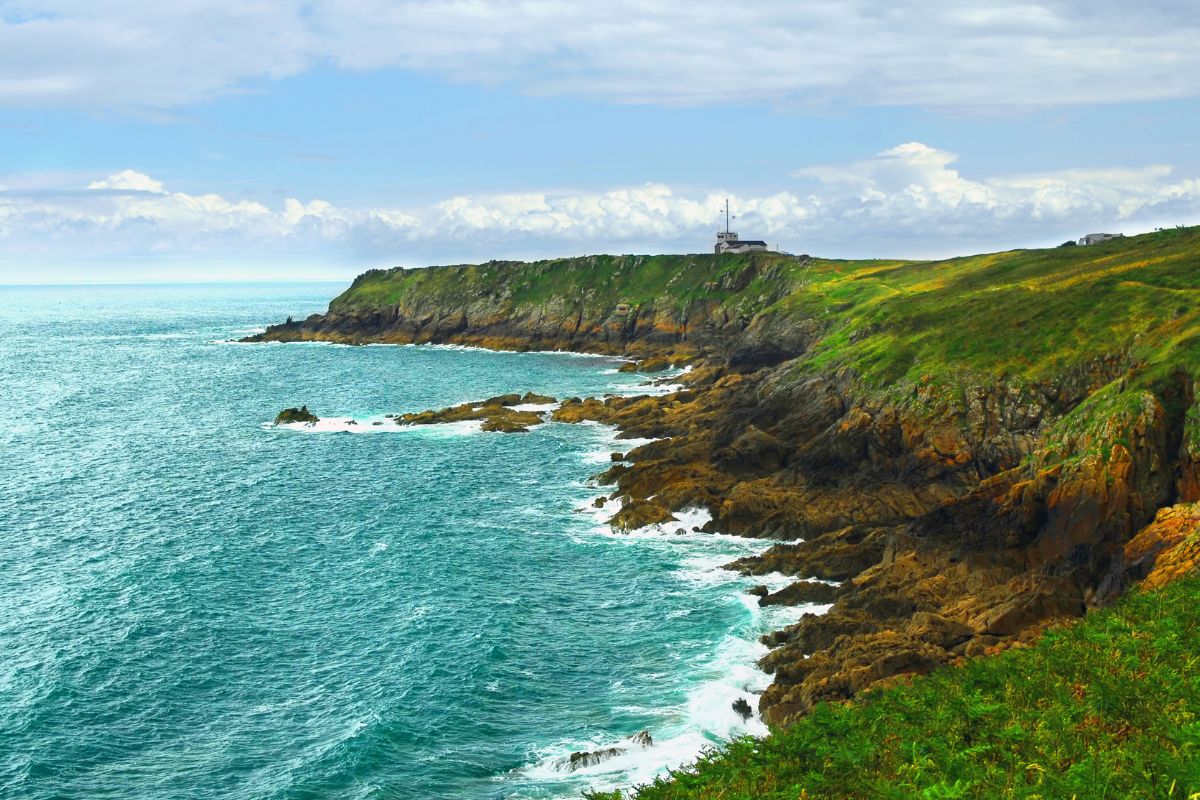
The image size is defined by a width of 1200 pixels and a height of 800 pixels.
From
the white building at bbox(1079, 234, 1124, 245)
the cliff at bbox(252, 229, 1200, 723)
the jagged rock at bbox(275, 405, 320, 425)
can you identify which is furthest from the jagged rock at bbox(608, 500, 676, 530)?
the white building at bbox(1079, 234, 1124, 245)

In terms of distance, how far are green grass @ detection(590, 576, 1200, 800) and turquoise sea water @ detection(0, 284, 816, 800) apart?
925cm

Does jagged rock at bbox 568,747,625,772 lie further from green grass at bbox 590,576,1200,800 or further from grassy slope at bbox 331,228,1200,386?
grassy slope at bbox 331,228,1200,386

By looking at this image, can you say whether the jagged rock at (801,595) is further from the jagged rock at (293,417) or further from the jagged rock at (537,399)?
the jagged rock at (293,417)

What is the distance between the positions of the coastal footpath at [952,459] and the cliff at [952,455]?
137 millimetres

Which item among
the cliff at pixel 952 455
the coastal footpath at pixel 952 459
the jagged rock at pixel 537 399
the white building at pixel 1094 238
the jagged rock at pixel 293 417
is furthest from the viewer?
the white building at pixel 1094 238

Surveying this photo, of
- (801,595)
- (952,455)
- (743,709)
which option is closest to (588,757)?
(743,709)

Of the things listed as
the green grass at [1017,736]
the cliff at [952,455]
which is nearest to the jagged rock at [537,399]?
the cliff at [952,455]

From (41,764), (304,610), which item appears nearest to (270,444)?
(304,610)

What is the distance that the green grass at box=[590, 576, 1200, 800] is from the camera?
73.6 ft

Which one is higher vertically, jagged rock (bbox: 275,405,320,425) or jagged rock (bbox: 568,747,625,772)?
jagged rock (bbox: 275,405,320,425)

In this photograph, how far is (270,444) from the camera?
100 meters

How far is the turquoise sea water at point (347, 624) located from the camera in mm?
38250

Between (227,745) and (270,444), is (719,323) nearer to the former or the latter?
(270,444)

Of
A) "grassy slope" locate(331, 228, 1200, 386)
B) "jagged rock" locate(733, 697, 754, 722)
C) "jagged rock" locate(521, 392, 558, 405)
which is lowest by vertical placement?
"jagged rock" locate(733, 697, 754, 722)
